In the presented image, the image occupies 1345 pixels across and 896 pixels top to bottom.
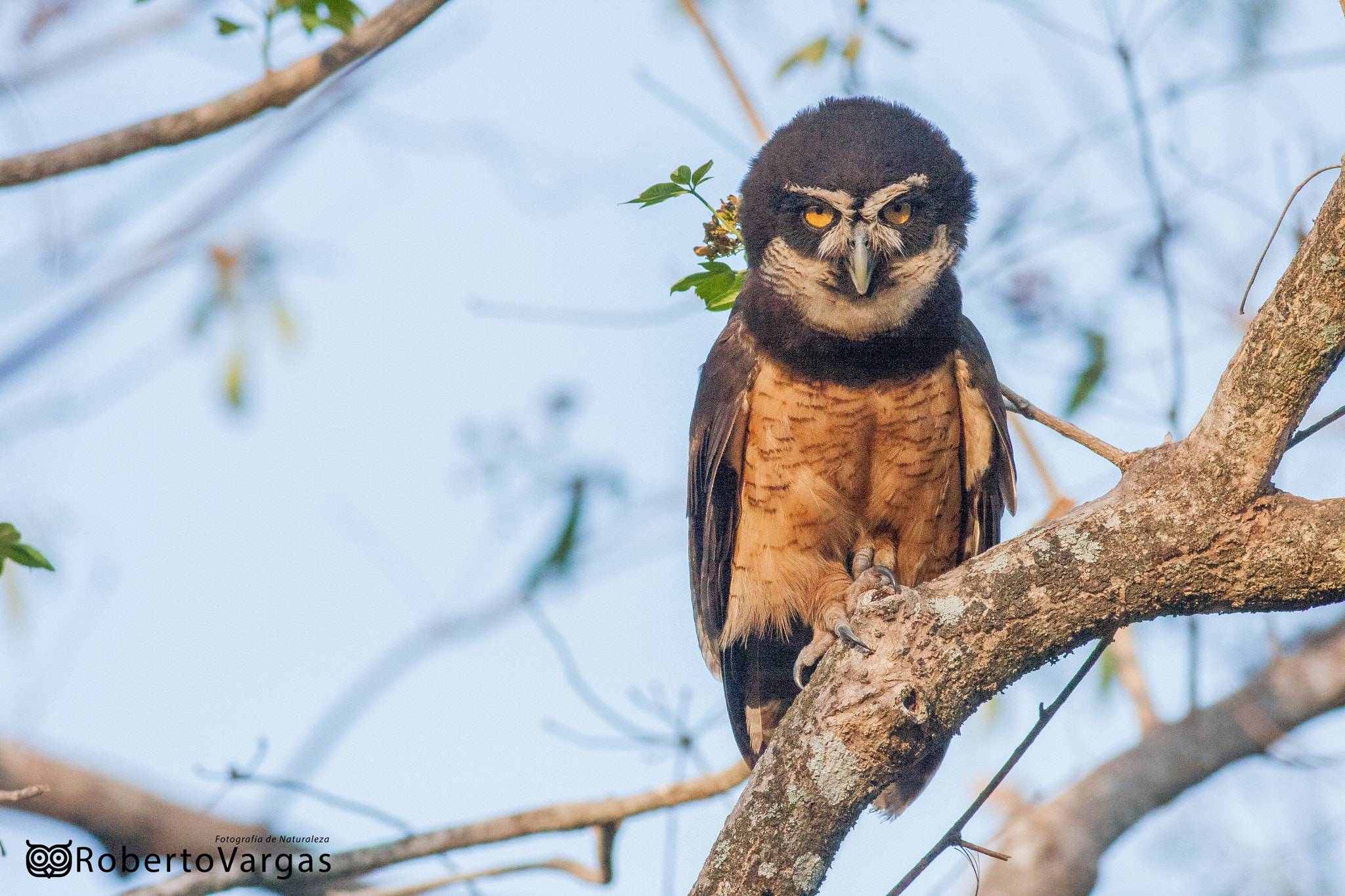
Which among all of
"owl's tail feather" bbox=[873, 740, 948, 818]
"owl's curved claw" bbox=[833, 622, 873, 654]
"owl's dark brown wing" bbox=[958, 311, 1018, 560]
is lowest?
"owl's curved claw" bbox=[833, 622, 873, 654]

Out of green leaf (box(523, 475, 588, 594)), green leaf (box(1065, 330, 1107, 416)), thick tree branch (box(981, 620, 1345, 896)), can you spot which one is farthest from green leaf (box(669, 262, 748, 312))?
thick tree branch (box(981, 620, 1345, 896))

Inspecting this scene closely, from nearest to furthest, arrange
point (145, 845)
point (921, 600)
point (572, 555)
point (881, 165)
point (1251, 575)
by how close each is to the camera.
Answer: point (1251, 575) < point (921, 600) < point (881, 165) < point (145, 845) < point (572, 555)

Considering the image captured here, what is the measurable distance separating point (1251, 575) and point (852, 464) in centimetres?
175

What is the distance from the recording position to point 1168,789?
5984 mm

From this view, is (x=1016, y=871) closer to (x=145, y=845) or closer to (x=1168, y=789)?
(x=1168, y=789)

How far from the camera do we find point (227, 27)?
3.81m

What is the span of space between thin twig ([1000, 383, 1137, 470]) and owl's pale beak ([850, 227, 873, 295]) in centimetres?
67

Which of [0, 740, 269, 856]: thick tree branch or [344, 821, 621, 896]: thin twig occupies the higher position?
[344, 821, 621, 896]: thin twig

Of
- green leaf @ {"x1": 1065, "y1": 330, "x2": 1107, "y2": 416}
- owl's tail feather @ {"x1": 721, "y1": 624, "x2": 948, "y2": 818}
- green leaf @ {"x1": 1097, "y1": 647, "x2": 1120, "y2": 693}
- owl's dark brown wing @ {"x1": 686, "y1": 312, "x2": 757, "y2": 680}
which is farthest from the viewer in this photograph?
green leaf @ {"x1": 1097, "y1": 647, "x2": 1120, "y2": 693}

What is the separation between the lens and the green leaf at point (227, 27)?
380cm

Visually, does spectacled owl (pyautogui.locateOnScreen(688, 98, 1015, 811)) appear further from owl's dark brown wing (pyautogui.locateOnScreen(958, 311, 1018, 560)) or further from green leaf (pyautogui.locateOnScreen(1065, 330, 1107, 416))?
green leaf (pyautogui.locateOnScreen(1065, 330, 1107, 416))

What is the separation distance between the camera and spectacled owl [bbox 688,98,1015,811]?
430 centimetres

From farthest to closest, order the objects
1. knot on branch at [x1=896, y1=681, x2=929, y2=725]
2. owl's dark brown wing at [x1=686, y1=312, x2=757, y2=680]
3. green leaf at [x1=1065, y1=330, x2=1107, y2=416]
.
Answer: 1. green leaf at [x1=1065, y1=330, x2=1107, y2=416]
2. owl's dark brown wing at [x1=686, y1=312, x2=757, y2=680]
3. knot on branch at [x1=896, y1=681, x2=929, y2=725]

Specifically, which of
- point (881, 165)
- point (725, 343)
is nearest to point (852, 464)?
point (725, 343)
